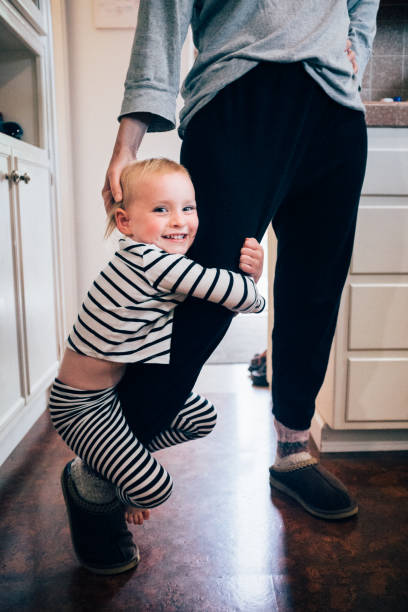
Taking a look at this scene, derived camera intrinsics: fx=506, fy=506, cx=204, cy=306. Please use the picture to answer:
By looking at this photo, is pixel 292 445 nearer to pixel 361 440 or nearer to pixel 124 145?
pixel 361 440

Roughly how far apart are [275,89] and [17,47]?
1179mm

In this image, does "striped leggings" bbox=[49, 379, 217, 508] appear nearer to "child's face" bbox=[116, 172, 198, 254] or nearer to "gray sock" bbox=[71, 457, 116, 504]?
"gray sock" bbox=[71, 457, 116, 504]

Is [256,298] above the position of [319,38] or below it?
below

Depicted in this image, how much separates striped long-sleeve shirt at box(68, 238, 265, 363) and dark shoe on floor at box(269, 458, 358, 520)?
51 centimetres

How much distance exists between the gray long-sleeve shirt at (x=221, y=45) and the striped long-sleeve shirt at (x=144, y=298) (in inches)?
9.1

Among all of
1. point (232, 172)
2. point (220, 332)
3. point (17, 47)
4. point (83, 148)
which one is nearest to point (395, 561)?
point (220, 332)

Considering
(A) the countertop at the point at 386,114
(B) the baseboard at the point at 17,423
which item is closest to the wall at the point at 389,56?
(A) the countertop at the point at 386,114

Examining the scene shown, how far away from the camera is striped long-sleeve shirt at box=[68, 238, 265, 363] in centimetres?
75

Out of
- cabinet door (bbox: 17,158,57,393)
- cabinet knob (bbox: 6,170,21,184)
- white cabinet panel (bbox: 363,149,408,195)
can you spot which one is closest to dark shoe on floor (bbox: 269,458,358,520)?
white cabinet panel (bbox: 363,149,408,195)

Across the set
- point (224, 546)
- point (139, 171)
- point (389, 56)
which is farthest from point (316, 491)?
point (389, 56)

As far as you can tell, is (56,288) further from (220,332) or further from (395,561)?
(395,561)

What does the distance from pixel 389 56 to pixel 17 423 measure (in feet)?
6.11

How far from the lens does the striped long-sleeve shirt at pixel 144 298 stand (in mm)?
751

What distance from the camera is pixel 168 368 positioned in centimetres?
78
